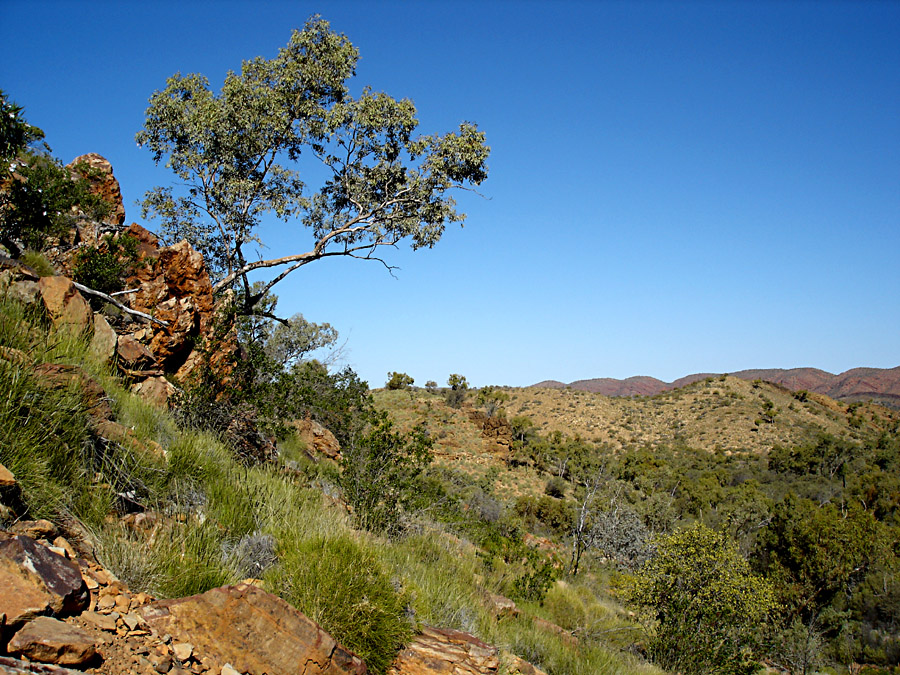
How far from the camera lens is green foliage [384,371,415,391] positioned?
149 feet

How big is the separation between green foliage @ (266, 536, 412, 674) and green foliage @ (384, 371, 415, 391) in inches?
1632

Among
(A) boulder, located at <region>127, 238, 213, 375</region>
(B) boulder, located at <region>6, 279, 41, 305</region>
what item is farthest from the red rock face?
(B) boulder, located at <region>6, 279, 41, 305</region>

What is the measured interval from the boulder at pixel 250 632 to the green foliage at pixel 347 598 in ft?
0.88

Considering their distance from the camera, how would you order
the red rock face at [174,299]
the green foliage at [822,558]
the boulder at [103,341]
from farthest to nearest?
the green foliage at [822,558]
the red rock face at [174,299]
the boulder at [103,341]

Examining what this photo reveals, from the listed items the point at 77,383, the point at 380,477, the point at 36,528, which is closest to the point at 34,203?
the point at 77,383

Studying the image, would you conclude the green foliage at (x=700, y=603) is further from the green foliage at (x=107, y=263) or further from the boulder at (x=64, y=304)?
the green foliage at (x=107, y=263)

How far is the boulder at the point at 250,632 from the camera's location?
9.68ft

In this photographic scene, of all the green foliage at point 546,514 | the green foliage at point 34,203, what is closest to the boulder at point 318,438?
the green foliage at point 34,203

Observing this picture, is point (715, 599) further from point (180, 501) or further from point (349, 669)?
point (180, 501)

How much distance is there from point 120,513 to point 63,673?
169 cm

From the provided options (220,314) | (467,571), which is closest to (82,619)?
(467,571)

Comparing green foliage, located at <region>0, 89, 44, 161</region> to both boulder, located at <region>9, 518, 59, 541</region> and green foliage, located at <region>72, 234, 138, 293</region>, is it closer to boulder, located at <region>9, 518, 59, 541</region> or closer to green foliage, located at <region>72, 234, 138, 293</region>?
green foliage, located at <region>72, 234, 138, 293</region>

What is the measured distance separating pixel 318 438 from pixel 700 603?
29.0 ft

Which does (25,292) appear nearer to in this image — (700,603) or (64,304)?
(64,304)
